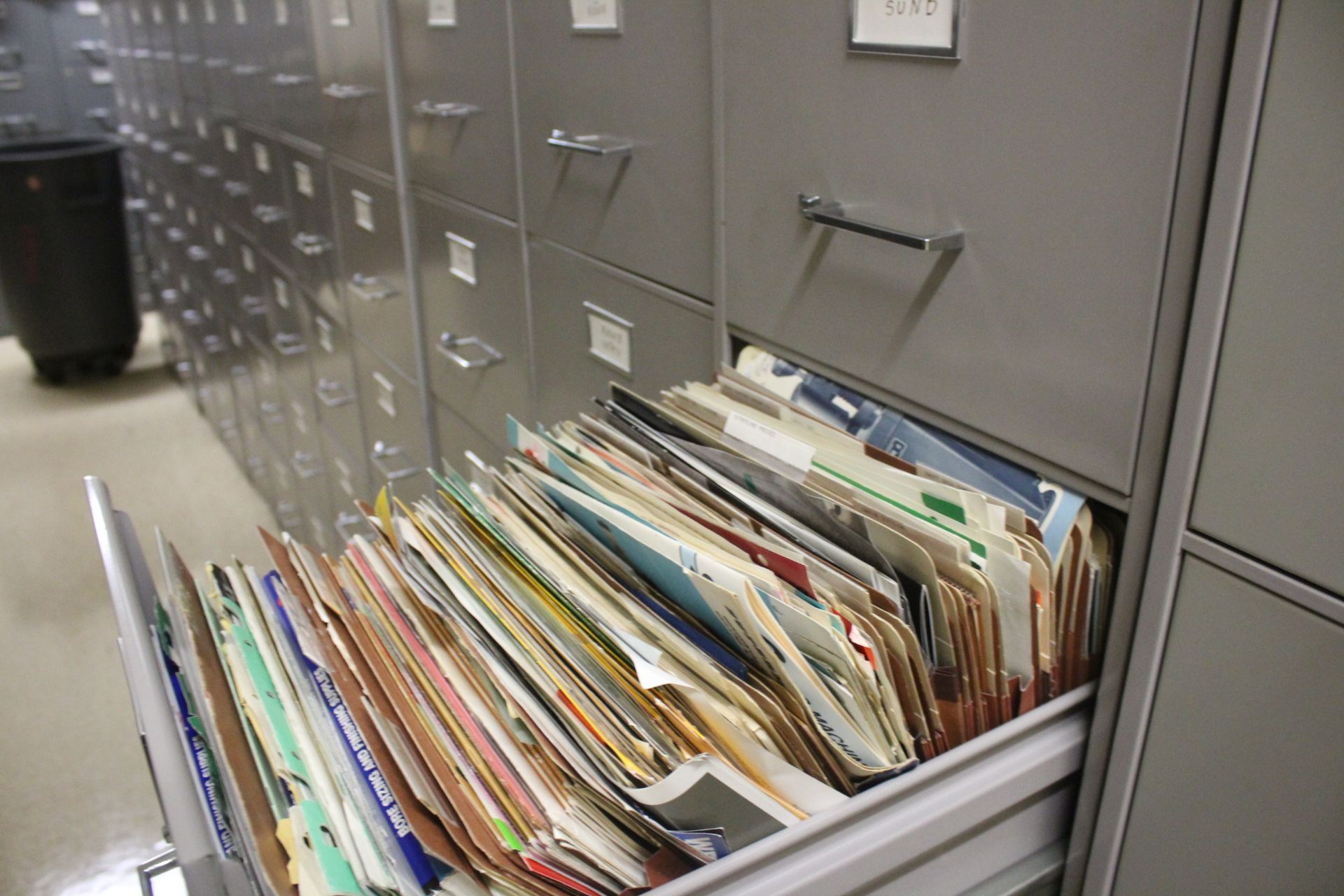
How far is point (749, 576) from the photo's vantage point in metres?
0.65

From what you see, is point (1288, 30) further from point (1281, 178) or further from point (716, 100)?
point (716, 100)

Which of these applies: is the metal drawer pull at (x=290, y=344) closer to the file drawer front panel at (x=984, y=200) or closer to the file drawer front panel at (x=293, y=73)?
the file drawer front panel at (x=293, y=73)

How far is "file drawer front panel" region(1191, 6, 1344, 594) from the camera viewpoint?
522 mm

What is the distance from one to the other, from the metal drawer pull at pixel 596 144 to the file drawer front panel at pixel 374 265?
2.47ft

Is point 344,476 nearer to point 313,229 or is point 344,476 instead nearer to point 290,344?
point 290,344

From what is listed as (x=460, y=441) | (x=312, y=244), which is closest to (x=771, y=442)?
(x=460, y=441)

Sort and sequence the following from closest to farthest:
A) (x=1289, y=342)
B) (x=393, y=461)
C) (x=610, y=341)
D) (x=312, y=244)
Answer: (x=1289, y=342), (x=610, y=341), (x=393, y=461), (x=312, y=244)

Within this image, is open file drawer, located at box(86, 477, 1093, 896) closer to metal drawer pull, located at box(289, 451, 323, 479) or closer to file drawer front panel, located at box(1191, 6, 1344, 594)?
file drawer front panel, located at box(1191, 6, 1344, 594)

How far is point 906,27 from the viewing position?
29.2 inches

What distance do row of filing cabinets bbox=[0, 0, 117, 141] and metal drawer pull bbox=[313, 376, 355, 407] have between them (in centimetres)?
354

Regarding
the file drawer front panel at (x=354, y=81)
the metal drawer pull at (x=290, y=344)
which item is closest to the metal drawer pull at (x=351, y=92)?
the file drawer front panel at (x=354, y=81)

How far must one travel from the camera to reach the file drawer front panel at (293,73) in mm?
2129

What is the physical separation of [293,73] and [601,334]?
1.38 meters

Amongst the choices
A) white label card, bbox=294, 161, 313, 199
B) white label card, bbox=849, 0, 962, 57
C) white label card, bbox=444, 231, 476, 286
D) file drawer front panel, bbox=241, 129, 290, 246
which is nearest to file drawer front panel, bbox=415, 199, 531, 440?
white label card, bbox=444, 231, 476, 286
